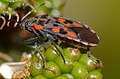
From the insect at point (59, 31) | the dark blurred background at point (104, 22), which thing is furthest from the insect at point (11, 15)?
the dark blurred background at point (104, 22)

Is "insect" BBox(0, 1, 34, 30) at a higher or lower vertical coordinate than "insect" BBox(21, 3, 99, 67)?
higher

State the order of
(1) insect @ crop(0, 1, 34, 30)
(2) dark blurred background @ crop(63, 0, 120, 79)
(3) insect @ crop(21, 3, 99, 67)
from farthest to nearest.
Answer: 1. (2) dark blurred background @ crop(63, 0, 120, 79)
2. (1) insect @ crop(0, 1, 34, 30)
3. (3) insect @ crop(21, 3, 99, 67)

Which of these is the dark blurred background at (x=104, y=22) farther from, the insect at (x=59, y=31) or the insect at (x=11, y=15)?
the insect at (x=59, y=31)

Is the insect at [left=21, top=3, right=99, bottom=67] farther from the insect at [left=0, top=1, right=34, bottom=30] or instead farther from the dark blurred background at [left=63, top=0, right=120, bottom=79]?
→ the dark blurred background at [left=63, top=0, right=120, bottom=79]

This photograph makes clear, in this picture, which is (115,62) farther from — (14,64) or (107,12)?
(14,64)

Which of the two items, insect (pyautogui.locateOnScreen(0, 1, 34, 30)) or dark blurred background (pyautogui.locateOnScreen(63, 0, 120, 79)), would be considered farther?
dark blurred background (pyautogui.locateOnScreen(63, 0, 120, 79))

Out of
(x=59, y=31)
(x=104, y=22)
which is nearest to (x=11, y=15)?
(x=59, y=31)

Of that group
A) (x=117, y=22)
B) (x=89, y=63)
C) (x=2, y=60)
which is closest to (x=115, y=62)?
(x=117, y=22)

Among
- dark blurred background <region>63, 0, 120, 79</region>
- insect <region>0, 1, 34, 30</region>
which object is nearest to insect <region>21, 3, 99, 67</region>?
insect <region>0, 1, 34, 30</region>
